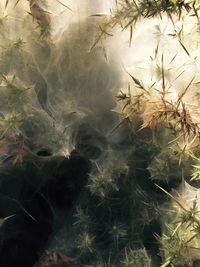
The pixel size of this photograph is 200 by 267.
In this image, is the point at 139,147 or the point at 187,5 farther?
the point at 139,147

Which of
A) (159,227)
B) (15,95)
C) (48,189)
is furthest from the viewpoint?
(48,189)

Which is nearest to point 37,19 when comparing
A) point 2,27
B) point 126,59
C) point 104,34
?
point 2,27

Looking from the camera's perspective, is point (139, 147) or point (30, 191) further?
point (30, 191)

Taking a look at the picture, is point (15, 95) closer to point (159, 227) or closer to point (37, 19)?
point (37, 19)

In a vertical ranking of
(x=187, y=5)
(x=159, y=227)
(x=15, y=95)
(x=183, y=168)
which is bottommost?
(x=159, y=227)

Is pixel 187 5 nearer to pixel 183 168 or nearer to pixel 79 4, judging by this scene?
pixel 79 4

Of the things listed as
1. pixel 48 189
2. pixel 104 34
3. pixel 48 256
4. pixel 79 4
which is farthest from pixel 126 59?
pixel 48 256

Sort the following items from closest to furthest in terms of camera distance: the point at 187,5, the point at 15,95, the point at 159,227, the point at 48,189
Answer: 1. the point at 187,5
2. the point at 15,95
3. the point at 159,227
4. the point at 48,189

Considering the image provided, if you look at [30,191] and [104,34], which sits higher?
[104,34]

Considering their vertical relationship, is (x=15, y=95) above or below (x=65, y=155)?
above
